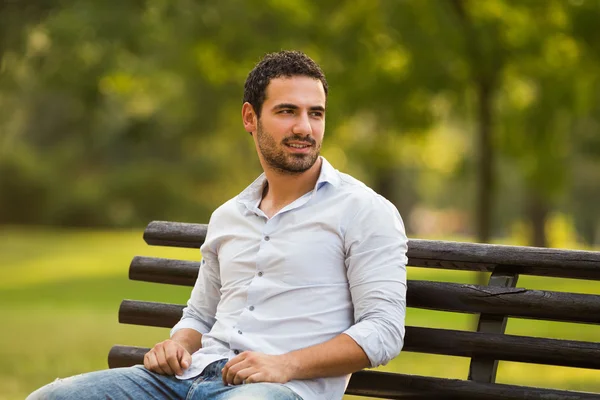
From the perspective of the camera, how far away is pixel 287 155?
358cm

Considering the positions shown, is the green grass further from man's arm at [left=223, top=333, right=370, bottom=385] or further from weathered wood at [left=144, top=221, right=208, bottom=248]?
man's arm at [left=223, top=333, right=370, bottom=385]

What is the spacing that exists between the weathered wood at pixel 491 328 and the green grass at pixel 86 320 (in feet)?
17.2

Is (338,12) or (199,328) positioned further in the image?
(338,12)

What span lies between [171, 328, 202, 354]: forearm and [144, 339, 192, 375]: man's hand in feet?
0.39

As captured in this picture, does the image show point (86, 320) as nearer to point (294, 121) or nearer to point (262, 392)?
point (294, 121)

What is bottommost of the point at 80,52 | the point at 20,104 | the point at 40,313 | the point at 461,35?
the point at 40,313

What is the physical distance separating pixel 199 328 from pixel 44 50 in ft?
29.8

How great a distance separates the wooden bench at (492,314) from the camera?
142 inches

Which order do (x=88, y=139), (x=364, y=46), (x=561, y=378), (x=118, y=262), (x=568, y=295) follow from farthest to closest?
(x=88, y=139)
(x=118, y=262)
(x=364, y=46)
(x=561, y=378)
(x=568, y=295)

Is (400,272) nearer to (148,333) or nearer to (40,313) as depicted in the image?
(148,333)

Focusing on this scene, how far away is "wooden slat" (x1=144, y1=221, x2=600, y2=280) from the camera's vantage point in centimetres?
362

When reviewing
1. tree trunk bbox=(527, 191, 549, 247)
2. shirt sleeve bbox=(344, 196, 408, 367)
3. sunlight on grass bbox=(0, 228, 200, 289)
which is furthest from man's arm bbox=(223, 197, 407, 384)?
tree trunk bbox=(527, 191, 549, 247)

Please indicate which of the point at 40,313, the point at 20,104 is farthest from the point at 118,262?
the point at 20,104

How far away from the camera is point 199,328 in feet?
12.6
